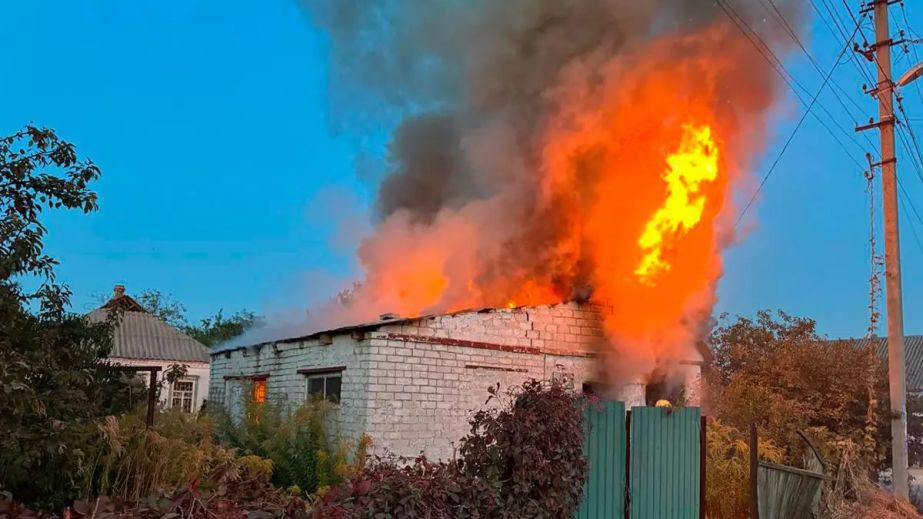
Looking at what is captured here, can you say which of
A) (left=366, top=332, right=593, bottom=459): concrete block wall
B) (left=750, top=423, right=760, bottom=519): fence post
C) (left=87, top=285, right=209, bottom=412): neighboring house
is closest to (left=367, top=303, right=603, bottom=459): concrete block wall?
(left=366, top=332, right=593, bottom=459): concrete block wall

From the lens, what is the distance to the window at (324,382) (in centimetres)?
1244

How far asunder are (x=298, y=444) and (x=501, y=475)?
5.64 meters

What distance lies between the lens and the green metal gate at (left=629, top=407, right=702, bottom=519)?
829cm

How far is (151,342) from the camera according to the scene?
31031 mm

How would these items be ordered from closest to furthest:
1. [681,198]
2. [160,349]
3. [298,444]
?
[298,444]
[681,198]
[160,349]

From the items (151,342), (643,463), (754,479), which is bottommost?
(754,479)

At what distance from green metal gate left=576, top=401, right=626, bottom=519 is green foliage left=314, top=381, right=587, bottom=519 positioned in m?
0.80

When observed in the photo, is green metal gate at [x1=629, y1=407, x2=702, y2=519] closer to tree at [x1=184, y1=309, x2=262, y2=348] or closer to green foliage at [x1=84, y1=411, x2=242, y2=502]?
green foliage at [x1=84, y1=411, x2=242, y2=502]

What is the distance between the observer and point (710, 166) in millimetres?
13266

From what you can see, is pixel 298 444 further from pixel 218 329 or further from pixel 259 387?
pixel 218 329

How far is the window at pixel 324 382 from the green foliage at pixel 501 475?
241 inches

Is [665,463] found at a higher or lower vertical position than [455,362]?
lower

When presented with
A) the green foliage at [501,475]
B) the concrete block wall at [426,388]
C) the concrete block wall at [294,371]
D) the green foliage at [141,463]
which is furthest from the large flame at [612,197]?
the green foliage at [141,463]

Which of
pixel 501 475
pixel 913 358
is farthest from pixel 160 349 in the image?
pixel 913 358
